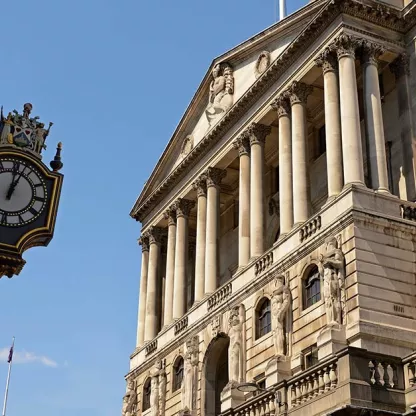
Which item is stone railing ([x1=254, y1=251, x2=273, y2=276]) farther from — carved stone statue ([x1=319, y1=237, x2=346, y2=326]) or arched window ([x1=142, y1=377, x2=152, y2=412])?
arched window ([x1=142, y1=377, x2=152, y2=412])

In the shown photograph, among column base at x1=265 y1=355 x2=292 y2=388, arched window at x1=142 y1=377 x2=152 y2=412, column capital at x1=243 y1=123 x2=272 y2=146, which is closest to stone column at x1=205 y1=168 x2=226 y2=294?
column capital at x1=243 y1=123 x2=272 y2=146

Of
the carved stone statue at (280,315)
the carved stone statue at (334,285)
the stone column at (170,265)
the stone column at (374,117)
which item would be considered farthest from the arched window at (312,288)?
the stone column at (170,265)

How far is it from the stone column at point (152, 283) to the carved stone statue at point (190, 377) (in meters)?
7.80

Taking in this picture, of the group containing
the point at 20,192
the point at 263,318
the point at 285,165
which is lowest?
the point at 20,192

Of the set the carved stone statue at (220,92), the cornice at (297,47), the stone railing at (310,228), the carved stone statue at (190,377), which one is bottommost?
the carved stone statue at (190,377)

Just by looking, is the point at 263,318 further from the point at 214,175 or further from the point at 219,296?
the point at 214,175

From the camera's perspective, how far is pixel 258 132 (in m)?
46.5

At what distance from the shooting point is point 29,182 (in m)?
13.4

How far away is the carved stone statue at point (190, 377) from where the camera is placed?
43.8 m

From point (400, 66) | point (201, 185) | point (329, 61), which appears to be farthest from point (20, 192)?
point (201, 185)

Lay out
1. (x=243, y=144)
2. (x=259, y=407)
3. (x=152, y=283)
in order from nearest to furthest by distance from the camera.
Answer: (x=259, y=407)
(x=243, y=144)
(x=152, y=283)

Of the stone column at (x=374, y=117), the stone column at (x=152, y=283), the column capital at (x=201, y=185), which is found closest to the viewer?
the stone column at (x=374, y=117)

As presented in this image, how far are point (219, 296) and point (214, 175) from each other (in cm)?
848

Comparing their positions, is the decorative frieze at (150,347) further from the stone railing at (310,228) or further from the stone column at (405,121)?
the stone column at (405,121)
